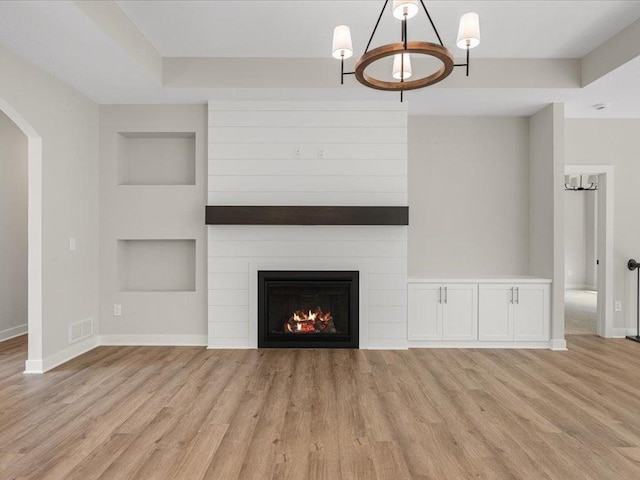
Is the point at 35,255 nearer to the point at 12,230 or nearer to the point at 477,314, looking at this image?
the point at 12,230

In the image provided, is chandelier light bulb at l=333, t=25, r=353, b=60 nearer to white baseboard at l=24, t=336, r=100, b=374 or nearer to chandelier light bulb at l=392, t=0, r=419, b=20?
chandelier light bulb at l=392, t=0, r=419, b=20

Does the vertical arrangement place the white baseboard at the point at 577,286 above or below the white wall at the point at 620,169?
below

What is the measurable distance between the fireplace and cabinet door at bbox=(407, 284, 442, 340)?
614 mm

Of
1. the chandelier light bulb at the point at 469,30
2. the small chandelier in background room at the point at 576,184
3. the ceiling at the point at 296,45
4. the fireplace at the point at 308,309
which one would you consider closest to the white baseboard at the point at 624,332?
the ceiling at the point at 296,45

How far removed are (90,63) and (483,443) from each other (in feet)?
13.3

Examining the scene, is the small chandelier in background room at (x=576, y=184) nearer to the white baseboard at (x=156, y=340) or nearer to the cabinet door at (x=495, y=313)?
the cabinet door at (x=495, y=313)

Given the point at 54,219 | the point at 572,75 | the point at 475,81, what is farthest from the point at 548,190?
the point at 54,219

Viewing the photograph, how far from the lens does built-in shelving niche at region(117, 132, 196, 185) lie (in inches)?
185

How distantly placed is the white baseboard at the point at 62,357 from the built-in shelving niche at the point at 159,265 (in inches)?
25.9

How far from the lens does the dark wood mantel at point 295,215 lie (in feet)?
13.8

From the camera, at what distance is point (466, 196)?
4.87 meters

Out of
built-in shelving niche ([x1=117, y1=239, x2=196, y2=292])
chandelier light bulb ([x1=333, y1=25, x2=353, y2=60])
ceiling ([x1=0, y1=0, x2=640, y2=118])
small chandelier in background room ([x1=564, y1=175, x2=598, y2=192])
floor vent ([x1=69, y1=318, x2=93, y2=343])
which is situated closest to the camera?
chandelier light bulb ([x1=333, y1=25, x2=353, y2=60])

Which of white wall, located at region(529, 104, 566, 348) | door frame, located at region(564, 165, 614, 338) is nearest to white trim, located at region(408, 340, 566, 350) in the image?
white wall, located at region(529, 104, 566, 348)

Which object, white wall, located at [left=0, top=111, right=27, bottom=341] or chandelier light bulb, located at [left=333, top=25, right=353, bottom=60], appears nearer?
chandelier light bulb, located at [left=333, top=25, right=353, bottom=60]
